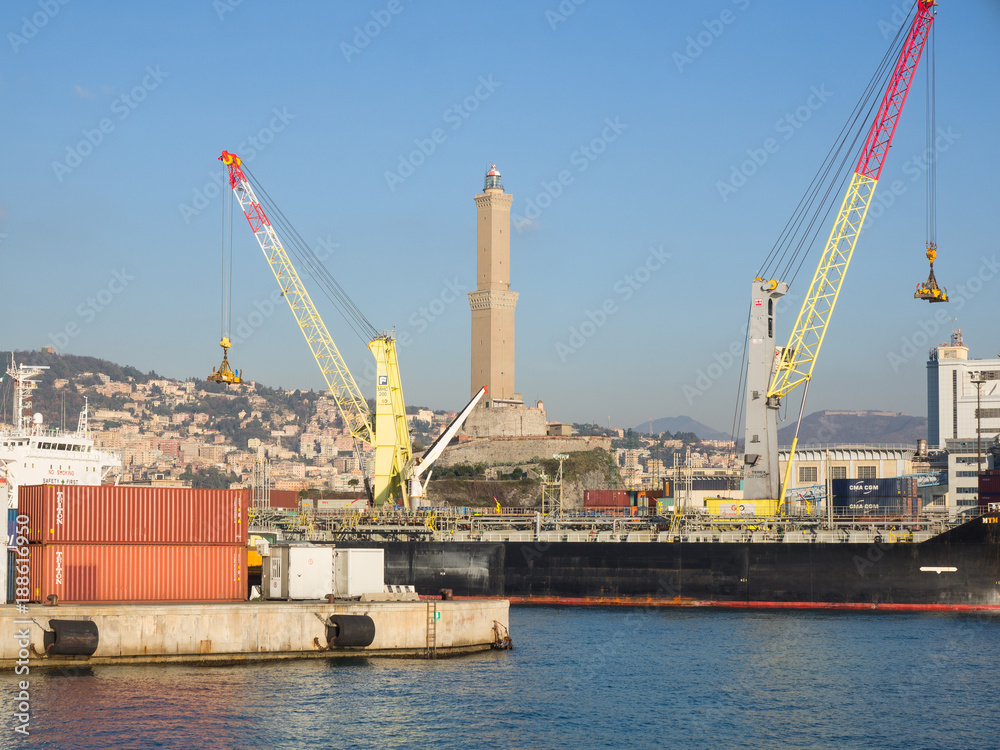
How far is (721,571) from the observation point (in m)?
66.5

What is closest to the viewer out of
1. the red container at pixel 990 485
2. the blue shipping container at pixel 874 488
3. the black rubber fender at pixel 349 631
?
the black rubber fender at pixel 349 631

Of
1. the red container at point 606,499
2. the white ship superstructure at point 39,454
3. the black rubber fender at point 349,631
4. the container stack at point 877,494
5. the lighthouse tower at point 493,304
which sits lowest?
the black rubber fender at point 349,631

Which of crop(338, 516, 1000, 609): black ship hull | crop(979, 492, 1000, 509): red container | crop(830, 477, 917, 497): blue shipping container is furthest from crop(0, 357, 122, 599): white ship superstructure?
crop(830, 477, 917, 497): blue shipping container

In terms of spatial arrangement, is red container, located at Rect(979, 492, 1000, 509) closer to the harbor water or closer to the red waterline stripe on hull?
the red waterline stripe on hull

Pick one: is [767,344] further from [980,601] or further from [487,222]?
[487,222]

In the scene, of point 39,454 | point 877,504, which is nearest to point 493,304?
point 877,504

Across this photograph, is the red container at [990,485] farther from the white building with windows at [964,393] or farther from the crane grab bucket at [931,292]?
the white building with windows at [964,393]

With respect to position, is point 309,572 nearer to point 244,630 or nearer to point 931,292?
point 244,630

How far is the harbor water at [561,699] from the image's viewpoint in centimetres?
3384

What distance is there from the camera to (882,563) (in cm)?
6412

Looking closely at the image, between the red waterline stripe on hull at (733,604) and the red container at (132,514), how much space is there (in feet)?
68.5

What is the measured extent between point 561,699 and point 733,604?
29.5 meters

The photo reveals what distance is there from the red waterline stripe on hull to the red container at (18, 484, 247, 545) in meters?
20.9

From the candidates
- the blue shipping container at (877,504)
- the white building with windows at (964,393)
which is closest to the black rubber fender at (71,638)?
the blue shipping container at (877,504)
